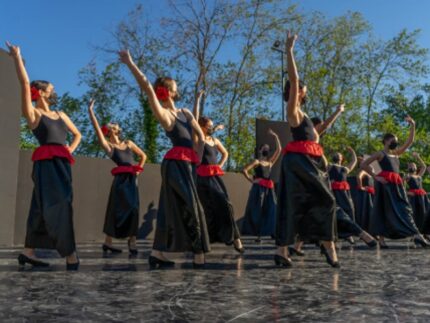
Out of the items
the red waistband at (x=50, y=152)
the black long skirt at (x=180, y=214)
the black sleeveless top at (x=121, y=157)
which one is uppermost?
the black sleeveless top at (x=121, y=157)

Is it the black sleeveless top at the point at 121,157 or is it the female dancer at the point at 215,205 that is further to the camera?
the black sleeveless top at the point at 121,157

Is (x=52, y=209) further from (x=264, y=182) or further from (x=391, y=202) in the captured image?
(x=264, y=182)

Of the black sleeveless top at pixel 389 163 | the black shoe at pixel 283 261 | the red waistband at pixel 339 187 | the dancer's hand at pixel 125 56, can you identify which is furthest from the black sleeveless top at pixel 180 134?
the red waistband at pixel 339 187

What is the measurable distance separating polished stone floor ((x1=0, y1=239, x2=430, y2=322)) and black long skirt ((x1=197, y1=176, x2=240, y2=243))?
174 cm

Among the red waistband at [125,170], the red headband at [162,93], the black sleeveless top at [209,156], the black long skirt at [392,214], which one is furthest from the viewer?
the black long skirt at [392,214]

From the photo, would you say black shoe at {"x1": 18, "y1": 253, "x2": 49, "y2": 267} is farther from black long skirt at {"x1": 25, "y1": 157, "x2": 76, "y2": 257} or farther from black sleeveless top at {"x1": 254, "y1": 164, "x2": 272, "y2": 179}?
black sleeveless top at {"x1": 254, "y1": 164, "x2": 272, "y2": 179}

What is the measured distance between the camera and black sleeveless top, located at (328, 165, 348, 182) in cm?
982

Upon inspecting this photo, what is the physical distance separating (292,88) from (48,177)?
236cm

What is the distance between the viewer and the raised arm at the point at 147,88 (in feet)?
14.5

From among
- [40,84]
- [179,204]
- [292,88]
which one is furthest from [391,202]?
[40,84]

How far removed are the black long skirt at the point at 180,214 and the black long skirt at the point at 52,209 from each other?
2.84 ft

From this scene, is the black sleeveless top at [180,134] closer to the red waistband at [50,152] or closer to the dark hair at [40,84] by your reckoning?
the red waistband at [50,152]

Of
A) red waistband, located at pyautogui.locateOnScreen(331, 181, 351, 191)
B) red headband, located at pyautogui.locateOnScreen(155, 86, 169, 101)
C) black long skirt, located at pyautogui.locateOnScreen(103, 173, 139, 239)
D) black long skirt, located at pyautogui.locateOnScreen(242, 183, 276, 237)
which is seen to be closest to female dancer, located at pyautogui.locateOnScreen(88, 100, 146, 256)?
black long skirt, located at pyautogui.locateOnScreen(103, 173, 139, 239)

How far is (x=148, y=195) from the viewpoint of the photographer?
11.2 meters
